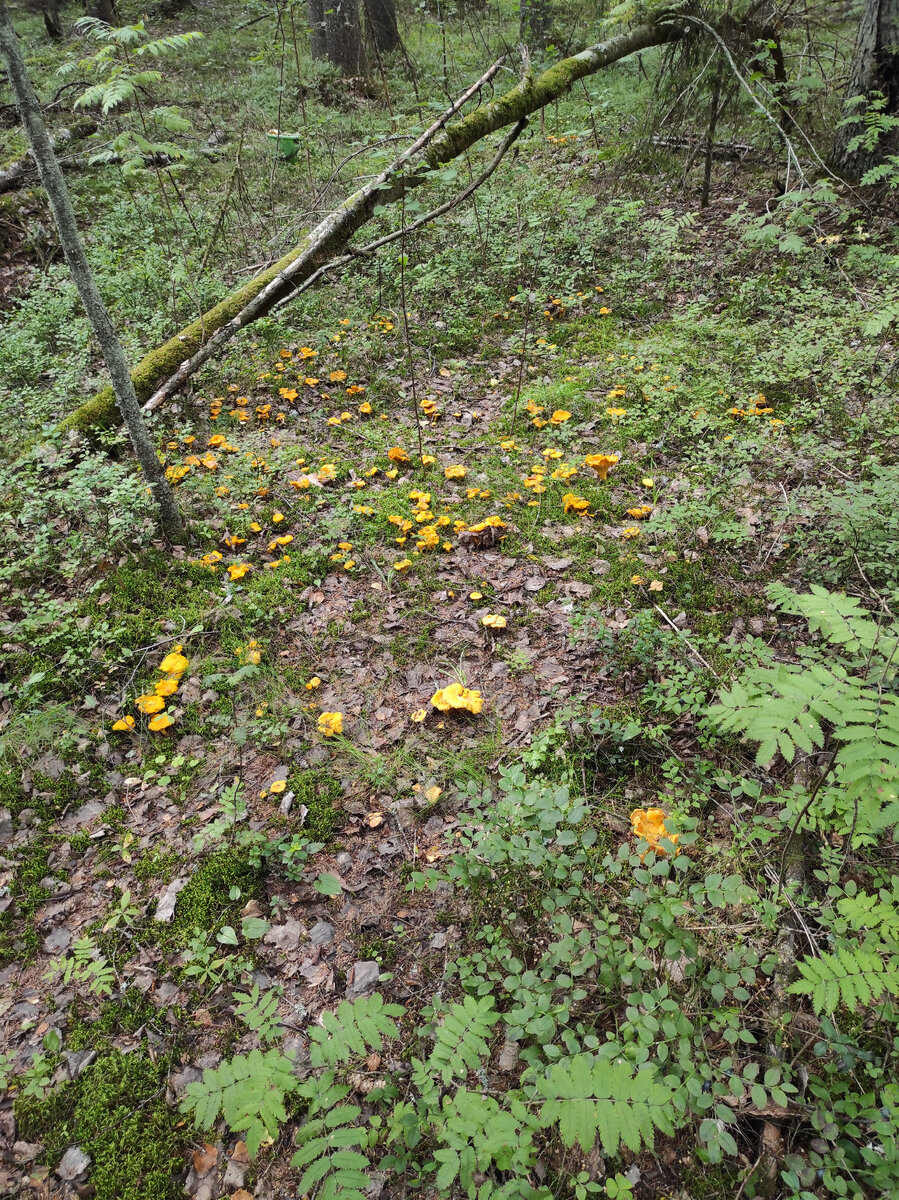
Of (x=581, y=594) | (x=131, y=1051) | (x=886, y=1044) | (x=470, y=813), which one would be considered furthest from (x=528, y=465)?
(x=131, y=1051)

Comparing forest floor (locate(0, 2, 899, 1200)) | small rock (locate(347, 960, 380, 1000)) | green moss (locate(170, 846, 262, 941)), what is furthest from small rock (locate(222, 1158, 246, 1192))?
green moss (locate(170, 846, 262, 941))

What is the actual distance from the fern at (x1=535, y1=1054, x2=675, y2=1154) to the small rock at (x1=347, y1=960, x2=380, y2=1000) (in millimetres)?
1212

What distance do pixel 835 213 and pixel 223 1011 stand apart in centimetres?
980

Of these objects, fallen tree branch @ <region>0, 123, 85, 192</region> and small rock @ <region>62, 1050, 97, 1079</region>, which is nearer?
small rock @ <region>62, 1050, 97, 1079</region>

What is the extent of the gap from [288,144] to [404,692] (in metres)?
10.4

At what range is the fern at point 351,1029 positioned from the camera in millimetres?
1872

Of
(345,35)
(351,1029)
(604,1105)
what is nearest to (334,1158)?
(351,1029)

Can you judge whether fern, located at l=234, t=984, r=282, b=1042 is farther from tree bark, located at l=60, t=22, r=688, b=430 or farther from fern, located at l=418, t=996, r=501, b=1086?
tree bark, located at l=60, t=22, r=688, b=430

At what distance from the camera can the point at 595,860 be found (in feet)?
9.23

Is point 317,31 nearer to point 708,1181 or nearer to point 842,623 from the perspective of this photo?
point 842,623

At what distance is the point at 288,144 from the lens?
32.6 feet

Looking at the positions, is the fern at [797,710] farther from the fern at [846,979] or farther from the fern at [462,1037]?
the fern at [462,1037]

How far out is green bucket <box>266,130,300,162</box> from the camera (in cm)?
959

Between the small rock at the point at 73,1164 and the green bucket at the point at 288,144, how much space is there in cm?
1177
